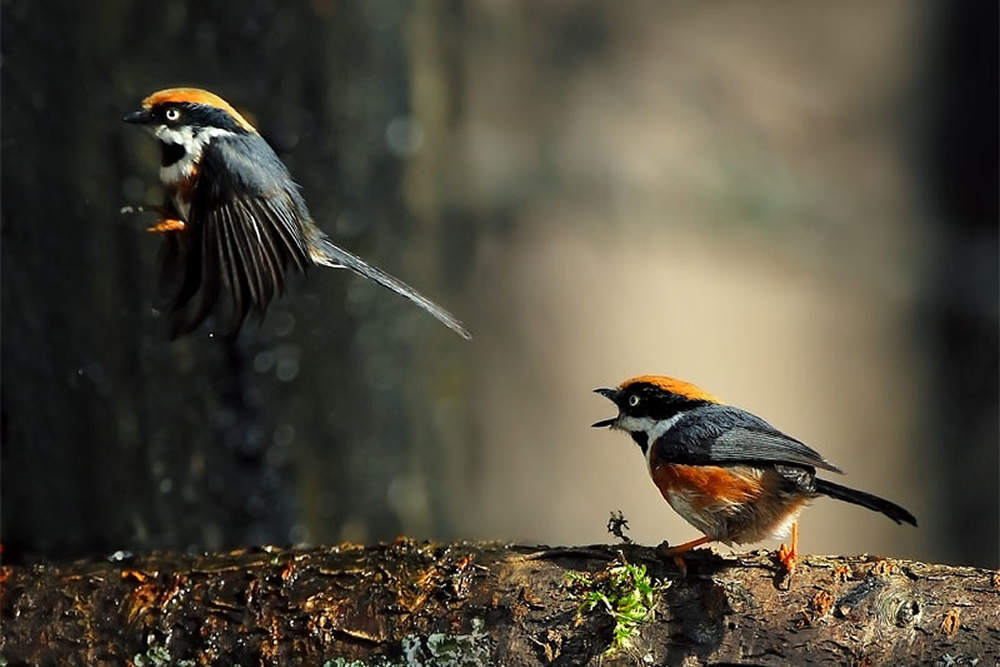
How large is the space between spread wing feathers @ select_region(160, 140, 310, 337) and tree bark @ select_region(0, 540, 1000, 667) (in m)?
0.68

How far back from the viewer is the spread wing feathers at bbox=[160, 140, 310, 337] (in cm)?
359

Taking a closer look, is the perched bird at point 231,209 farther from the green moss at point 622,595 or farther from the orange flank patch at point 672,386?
the green moss at point 622,595

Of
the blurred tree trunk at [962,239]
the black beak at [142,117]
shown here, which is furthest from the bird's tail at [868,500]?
the blurred tree trunk at [962,239]

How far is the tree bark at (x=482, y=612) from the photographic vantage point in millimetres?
3234

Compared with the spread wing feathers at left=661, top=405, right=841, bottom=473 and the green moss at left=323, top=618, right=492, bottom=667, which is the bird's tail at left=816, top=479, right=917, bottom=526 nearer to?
the spread wing feathers at left=661, top=405, right=841, bottom=473

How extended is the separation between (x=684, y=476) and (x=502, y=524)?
4252 mm

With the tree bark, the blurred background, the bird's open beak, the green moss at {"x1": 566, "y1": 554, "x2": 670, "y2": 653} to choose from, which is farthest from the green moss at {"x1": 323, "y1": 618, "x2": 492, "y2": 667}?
the blurred background

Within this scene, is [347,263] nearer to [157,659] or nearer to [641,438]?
[641,438]

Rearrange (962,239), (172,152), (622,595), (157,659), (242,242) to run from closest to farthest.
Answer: (622,595) < (157,659) < (242,242) < (172,152) < (962,239)

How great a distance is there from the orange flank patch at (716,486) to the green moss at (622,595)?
383 millimetres

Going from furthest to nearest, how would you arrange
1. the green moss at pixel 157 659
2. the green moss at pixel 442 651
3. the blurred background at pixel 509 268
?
the blurred background at pixel 509 268 < the green moss at pixel 157 659 < the green moss at pixel 442 651

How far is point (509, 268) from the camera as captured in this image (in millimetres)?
8086

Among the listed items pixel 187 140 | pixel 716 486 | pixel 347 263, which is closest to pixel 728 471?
pixel 716 486

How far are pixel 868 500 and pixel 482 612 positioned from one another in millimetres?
960
